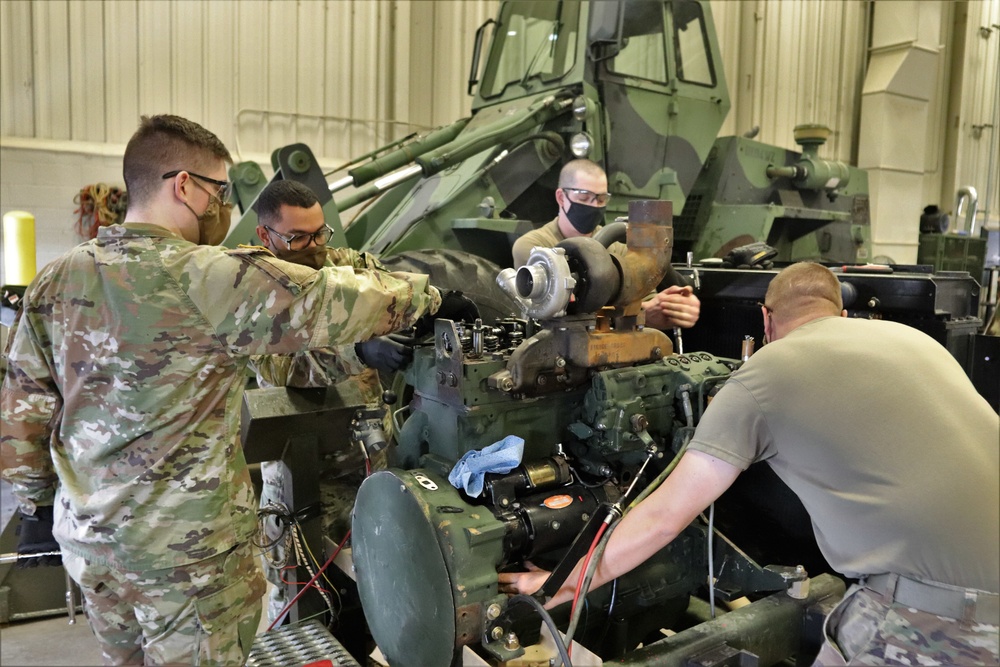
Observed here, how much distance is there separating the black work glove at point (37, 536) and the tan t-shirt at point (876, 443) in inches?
66.7

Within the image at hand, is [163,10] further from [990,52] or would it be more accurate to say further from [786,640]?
[786,640]

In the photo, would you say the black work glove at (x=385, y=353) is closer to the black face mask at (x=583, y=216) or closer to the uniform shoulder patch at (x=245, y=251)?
the uniform shoulder patch at (x=245, y=251)

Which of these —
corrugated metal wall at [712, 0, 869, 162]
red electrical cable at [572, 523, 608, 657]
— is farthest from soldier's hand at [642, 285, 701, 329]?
corrugated metal wall at [712, 0, 869, 162]

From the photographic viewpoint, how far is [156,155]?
2.05 meters

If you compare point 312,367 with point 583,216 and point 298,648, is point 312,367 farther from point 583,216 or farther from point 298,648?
point 583,216

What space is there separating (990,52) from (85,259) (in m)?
4.64

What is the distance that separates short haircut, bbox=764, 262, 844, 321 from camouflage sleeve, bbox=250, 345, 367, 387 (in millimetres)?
1343

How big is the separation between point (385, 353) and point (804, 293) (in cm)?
121

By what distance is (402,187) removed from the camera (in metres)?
5.54

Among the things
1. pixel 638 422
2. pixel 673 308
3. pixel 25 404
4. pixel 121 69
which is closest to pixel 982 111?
pixel 673 308

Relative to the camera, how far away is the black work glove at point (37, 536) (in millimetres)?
2131

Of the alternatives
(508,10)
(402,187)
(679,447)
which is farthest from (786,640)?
(508,10)

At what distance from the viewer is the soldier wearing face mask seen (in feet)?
9.24

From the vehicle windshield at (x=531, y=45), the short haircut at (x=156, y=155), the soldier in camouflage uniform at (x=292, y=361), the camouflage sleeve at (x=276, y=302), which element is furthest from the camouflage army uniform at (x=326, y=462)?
the vehicle windshield at (x=531, y=45)
